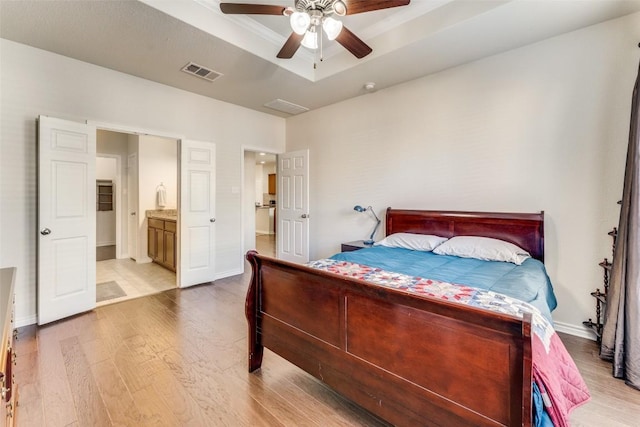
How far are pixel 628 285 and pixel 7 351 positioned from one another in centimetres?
342

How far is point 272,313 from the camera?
204 centimetres

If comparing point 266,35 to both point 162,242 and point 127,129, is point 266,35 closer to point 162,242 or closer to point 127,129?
point 127,129

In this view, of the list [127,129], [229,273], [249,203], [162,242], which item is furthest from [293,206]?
[127,129]

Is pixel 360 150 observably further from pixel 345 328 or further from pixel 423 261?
pixel 345 328

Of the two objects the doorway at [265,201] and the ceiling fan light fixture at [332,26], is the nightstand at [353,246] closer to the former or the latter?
the ceiling fan light fixture at [332,26]

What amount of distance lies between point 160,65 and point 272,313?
312 centimetres

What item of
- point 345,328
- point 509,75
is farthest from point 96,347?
point 509,75

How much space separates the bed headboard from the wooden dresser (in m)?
3.47

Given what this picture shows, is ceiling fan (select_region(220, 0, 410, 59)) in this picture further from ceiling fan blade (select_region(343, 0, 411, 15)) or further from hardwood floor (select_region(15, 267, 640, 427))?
hardwood floor (select_region(15, 267, 640, 427))

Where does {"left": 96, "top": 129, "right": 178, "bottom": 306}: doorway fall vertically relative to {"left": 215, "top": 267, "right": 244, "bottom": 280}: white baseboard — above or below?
above

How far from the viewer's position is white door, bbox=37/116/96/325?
9.45 feet

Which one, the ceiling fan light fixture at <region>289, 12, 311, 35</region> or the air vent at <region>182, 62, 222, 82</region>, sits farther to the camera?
the air vent at <region>182, 62, 222, 82</region>

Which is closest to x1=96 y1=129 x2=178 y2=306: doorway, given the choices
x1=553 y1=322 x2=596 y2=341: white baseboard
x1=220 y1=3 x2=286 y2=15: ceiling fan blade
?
x1=220 y1=3 x2=286 y2=15: ceiling fan blade

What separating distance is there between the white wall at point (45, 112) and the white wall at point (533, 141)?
8.70 ft
